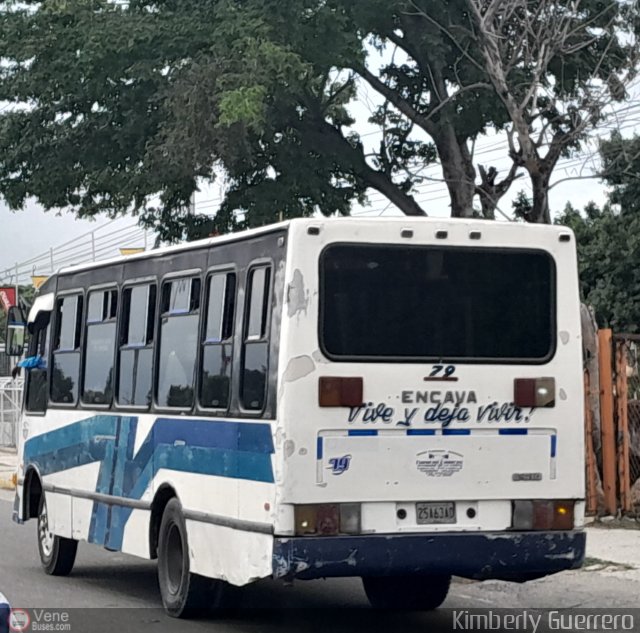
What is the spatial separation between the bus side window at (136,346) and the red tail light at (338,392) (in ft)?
8.26

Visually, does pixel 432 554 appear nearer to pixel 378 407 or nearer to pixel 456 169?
pixel 378 407

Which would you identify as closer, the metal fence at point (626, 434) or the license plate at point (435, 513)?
the license plate at point (435, 513)

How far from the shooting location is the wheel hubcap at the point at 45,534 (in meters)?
13.6

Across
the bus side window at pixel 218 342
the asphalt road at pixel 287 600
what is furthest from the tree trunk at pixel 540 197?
the bus side window at pixel 218 342

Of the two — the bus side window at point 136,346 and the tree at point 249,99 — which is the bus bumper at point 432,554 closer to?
the bus side window at point 136,346

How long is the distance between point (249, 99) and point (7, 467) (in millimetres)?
12015

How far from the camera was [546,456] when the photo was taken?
9750 mm

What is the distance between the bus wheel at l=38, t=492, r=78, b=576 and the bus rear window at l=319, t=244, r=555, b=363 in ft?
16.2

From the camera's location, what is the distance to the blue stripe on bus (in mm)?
9680

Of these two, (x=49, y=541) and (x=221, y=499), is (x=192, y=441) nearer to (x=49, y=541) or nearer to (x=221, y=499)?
(x=221, y=499)

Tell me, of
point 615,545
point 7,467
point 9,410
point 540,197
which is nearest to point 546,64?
point 540,197

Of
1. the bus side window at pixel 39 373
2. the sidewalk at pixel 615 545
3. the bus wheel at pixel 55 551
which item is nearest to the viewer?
the sidewalk at pixel 615 545

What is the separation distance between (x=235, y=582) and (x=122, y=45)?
44.1 feet

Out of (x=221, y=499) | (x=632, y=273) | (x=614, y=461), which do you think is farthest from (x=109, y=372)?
(x=632, y=273)
